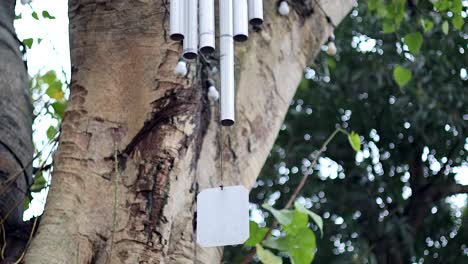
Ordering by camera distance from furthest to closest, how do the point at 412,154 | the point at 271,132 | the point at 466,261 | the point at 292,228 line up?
1. the point at 412,154
2. the point at 466,261
3. the point at 271,132
4. the point at 292,228

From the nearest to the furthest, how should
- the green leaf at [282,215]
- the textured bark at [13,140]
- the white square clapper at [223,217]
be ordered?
the white square clapper at [223,217] < the green leaf at [282,215] < the textured bark at [13,140]

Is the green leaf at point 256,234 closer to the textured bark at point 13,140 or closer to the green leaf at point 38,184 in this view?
the textured bark at point 13,140

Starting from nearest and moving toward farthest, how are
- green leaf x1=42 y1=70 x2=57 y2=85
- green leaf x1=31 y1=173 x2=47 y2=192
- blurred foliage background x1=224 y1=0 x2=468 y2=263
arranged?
green leaf x1=31 y1=173 x2=47 y2=192 → green leaf x1=42 y1=70 x2=57 y2=85 → blurred foliage background x1=224 y1=0 x2=468 y2=263

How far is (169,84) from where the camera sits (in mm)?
1973

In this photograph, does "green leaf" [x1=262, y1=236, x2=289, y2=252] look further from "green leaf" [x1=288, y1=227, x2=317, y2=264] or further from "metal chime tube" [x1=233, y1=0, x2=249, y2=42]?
"metal chime tube" [x1=233, y1=0, x2=249, y2=42]

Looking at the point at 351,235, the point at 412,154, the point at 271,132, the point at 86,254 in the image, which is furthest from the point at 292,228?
the point at 412,154

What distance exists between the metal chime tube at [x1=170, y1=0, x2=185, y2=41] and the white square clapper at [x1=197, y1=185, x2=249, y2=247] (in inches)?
10.4

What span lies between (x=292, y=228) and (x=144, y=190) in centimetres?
32

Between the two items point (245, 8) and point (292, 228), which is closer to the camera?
point (245, 8)

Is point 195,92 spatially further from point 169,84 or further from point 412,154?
point 412,154

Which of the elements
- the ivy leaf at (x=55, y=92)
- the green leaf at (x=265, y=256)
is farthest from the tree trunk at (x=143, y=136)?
the ivy leaf at (x=55, y=92)

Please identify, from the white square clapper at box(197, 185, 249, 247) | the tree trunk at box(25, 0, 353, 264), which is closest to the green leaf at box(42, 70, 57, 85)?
the tree trunk at box(25, 0, 353, 264)

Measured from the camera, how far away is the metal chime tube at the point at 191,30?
5.63 ft

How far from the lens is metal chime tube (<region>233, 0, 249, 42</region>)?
175 centimetres
